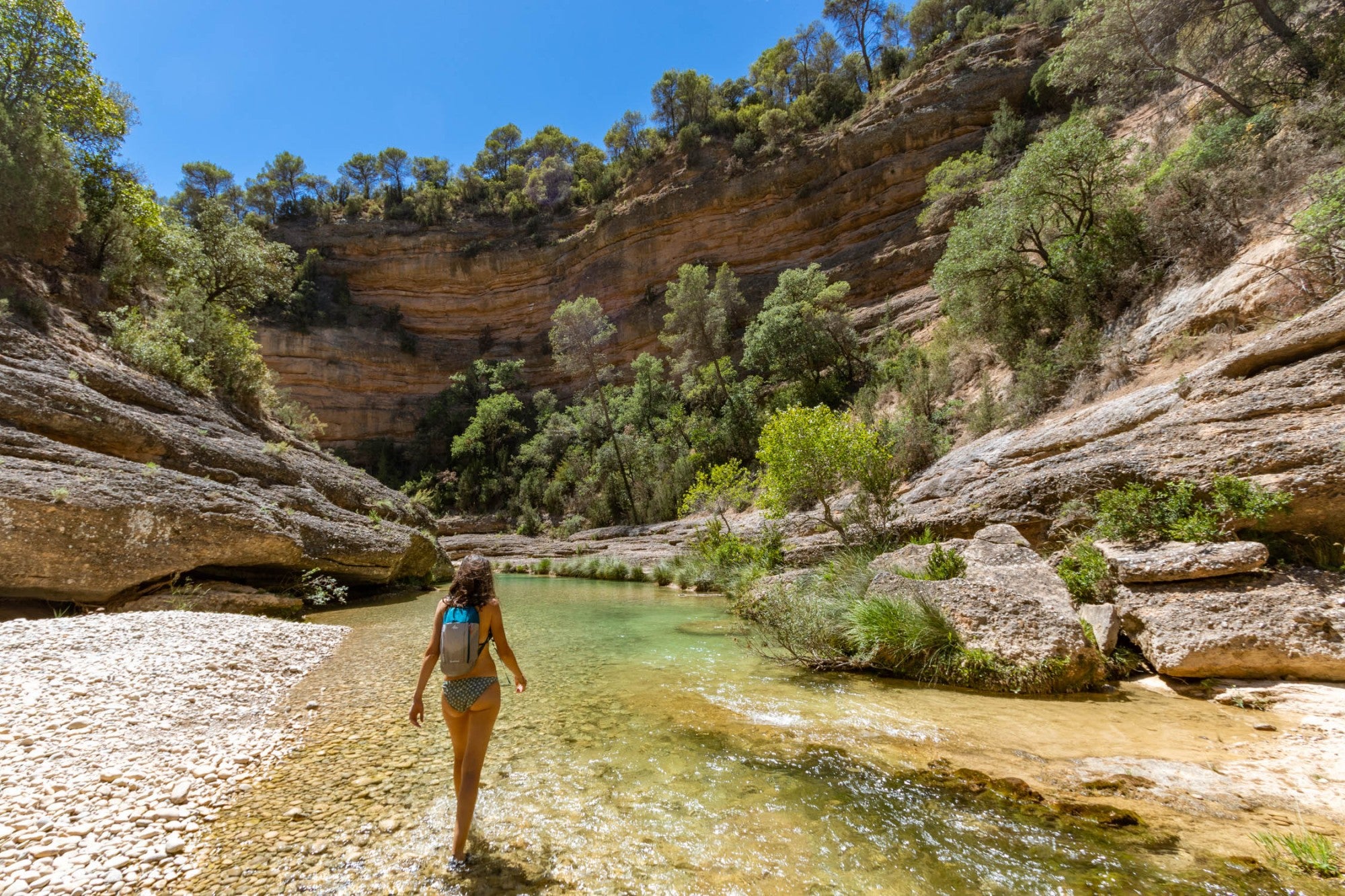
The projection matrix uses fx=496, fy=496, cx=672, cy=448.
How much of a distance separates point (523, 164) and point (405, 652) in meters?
56.6

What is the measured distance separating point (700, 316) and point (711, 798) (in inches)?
1106

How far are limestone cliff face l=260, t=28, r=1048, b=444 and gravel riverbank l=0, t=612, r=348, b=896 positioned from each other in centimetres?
2606

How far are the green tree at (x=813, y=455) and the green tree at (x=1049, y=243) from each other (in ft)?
21.1

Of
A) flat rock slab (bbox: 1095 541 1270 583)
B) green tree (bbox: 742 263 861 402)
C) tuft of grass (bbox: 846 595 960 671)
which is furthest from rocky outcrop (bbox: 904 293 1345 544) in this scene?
green tree (bbox: 742 263 861 402)

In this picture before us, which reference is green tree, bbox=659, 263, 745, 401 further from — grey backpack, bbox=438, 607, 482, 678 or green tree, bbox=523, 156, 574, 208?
grey backpack, bbox=438, 607, 482, 678

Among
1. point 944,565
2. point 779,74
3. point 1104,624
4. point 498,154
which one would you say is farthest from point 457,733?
point 498,154

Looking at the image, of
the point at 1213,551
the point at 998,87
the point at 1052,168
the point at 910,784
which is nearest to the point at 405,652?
the point at 910,784

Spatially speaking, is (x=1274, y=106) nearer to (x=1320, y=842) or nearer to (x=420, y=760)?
(x=1320, y=842)

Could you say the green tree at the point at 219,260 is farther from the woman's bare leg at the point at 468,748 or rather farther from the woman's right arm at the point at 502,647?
the woman's bare leg at the point at 468,748

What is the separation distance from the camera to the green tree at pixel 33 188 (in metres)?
10.5

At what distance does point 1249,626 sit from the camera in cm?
471

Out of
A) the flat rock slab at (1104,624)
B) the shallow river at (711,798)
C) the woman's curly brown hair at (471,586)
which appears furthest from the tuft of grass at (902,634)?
the woman's curly brown hair at (471,586)

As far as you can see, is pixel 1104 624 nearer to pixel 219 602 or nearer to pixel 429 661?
pixel 429 661

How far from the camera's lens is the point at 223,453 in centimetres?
1052
